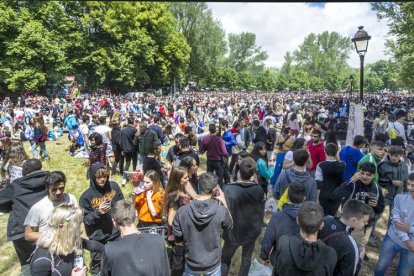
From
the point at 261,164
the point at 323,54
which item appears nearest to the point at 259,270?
the point at 261,164

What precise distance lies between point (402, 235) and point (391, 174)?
1.41m

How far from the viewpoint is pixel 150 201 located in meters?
4.05

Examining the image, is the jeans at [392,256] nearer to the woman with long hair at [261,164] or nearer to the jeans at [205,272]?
the jeans at [205,272]

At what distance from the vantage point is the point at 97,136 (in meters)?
7.12

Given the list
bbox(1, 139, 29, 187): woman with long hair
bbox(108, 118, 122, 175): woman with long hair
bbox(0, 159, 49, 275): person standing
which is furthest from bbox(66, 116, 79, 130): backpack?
bbox(0, 159, 49, 275): person standing

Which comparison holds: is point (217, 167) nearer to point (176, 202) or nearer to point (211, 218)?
point (176, 202)

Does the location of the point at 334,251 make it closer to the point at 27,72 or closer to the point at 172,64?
the point at 27,72

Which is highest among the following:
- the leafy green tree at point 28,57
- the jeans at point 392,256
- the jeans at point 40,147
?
the leafy green tree at point 28,57

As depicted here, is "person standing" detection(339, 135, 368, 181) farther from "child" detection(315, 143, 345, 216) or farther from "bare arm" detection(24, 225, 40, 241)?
"bare arm" detection(24, 225, 40, 241)

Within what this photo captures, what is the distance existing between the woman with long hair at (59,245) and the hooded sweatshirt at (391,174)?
14.1 ft

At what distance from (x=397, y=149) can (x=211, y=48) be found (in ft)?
172

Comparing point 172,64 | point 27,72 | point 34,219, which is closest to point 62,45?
point 27,72

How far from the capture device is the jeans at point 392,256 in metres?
3.76

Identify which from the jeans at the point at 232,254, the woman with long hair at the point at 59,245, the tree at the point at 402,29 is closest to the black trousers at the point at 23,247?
the woman with long hair at the point at 59,245
